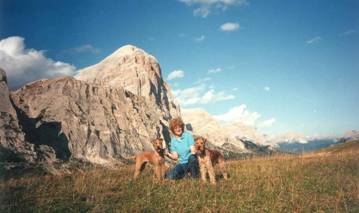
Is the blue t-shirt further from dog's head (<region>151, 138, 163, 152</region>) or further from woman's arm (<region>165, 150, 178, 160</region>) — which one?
dog's head (<region>151, 138, 163, 152</region>)

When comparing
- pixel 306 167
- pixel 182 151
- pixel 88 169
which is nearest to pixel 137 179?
pixel 182 151

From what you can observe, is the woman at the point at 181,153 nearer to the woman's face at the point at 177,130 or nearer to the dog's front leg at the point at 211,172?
the woman's face at the point at 177,130

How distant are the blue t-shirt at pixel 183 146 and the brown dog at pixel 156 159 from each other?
1.87 feet

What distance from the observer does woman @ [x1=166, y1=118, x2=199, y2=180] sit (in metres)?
13.6

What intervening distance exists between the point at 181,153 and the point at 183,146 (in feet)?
1.05

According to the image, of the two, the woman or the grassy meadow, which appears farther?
the woman

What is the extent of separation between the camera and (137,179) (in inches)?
509

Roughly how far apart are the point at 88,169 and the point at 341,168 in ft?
34.9

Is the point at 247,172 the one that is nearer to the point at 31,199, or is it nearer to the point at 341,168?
the point at 341,168

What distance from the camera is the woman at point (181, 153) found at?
13.6 m

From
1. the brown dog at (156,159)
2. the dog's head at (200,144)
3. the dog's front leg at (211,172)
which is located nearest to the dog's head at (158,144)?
the brown dog at (156,159)

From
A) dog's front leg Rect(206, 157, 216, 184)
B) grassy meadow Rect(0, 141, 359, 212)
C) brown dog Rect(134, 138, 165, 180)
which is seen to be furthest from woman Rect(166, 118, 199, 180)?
grassy meadow Rect(0, 141, 359, 212)

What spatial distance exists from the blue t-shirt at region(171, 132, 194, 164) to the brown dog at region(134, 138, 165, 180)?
571 millimetres

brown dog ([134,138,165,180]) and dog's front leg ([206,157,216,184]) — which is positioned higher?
brown dog ([134,138,165,180])
